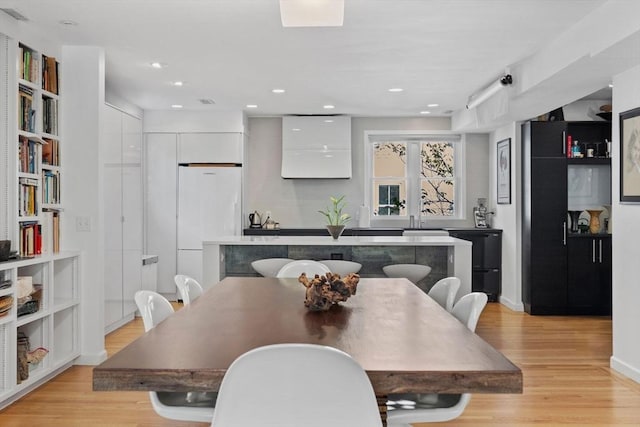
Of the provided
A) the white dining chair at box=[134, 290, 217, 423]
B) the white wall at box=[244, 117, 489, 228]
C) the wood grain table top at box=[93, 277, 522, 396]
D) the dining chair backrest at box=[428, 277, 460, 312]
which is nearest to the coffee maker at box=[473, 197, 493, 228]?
the white wall at box=[244, 117, 489, 228]

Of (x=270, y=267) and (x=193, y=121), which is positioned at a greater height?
(x=193, y=121)

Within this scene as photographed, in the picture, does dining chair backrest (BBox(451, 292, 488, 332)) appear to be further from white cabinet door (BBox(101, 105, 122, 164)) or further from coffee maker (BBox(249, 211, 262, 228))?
coffee maker (BBox(249, 211, 262, 228))

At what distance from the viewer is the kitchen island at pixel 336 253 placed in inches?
191

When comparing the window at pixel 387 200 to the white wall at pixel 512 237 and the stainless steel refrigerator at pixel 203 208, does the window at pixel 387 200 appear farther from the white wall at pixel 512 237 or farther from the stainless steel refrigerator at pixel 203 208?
the stainless steel refrigerator at pixel 203 208

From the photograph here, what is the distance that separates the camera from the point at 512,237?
6906 millimetres

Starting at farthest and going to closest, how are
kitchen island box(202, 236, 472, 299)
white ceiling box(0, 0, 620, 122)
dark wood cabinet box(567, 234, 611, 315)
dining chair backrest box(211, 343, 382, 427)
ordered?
1. dark wood cabinet box(567, 234, 611, 315)
2. kitchen island box(202, 236, 472, 299)
3. white ceiling box(0, 0, 620, 122)
4. dining chair backrest box(211, 343, 382, 427)

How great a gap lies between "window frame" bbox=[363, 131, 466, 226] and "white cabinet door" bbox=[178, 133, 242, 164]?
1834mm

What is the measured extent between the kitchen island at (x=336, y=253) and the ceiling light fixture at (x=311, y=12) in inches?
90.7

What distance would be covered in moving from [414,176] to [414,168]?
0.11m

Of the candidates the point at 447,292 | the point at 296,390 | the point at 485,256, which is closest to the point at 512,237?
the point at 485,256

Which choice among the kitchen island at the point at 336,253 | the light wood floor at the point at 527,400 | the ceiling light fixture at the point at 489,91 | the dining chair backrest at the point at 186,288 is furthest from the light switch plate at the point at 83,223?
the ceiling light fixture at the point at 489,91

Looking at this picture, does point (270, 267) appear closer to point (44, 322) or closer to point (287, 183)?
point (44, 322)

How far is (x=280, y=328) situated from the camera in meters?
2.10

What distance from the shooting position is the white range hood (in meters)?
7.64
